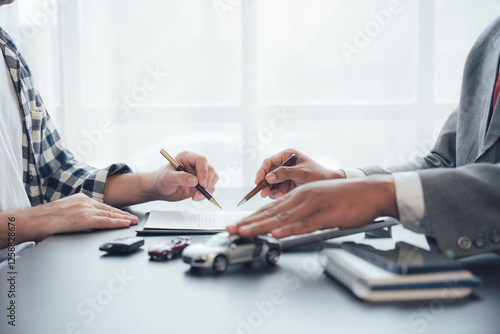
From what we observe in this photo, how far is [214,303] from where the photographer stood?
1.81 ft

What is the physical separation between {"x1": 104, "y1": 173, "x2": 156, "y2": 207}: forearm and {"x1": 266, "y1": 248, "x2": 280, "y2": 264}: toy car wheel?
0.64 metres

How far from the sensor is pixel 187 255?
676 mm

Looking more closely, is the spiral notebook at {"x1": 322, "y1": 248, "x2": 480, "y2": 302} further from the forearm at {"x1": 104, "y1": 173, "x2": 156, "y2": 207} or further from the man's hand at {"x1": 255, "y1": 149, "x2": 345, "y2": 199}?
the forearm at {"x1": 104, "y1": 173, "x2": 156, "y2": 207}

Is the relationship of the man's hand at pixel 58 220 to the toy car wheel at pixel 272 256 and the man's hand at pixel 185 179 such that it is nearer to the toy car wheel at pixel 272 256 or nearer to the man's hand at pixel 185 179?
the man's hand at pixel 185 179

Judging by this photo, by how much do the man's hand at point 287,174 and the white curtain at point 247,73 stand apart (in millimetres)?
1417

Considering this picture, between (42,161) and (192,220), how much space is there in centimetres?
65

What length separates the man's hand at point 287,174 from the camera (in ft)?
3.94

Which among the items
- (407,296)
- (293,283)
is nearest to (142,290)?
(293,283)

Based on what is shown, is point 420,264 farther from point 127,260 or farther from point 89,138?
point 89,138

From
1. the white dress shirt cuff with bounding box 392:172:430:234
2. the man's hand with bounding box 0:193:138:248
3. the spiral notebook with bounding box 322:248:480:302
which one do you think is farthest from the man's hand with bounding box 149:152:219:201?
the spiral notebook with bounding box 322:248:480:302

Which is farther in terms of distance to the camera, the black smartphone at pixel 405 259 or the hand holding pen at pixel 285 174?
the hand holding pen at pixel 285 174

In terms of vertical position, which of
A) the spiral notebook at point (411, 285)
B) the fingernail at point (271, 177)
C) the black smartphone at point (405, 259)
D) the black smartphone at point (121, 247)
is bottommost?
the black smartphone at point (121, 247)

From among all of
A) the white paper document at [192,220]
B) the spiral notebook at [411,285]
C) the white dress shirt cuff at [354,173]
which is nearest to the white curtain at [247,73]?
the white dress shirt cuff at [354,173]

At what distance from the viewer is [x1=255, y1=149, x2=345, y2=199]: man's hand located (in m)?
1.20
